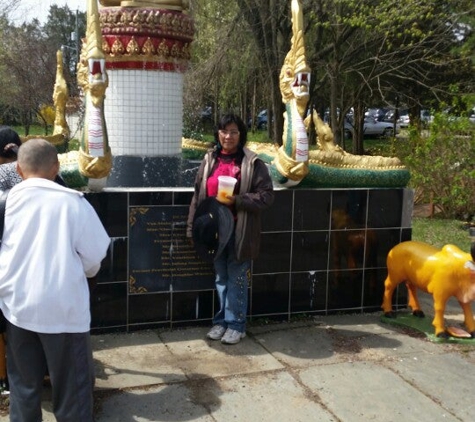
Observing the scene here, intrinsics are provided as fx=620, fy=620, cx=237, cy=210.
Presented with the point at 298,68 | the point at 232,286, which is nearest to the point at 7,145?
the point at 232,286

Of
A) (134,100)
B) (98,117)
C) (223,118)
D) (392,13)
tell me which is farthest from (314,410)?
(392,13)

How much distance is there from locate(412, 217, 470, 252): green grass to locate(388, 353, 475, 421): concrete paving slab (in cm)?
422

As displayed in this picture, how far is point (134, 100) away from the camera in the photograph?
19.9 feet

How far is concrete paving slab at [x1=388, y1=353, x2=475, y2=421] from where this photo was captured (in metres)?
3.71

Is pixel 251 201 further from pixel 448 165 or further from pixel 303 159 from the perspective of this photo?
pixel 448 165

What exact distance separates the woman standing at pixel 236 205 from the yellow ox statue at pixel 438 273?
4.15 ft

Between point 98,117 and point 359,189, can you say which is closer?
point 98,117

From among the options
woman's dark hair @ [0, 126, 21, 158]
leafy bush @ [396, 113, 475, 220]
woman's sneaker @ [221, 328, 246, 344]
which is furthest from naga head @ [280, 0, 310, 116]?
leafy bush @ [396, 113, 475, 220]

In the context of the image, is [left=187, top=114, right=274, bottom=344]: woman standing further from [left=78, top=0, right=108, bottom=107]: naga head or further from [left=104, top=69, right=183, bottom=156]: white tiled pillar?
[left=104, top=69, right=183, bottom=156]: white tiled pillar

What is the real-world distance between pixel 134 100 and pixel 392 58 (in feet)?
42.4

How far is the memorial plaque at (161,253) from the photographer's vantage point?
15.3 feet

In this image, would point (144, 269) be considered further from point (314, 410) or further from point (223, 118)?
point (314, 410)

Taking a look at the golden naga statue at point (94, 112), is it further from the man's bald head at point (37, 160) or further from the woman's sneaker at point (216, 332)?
the man's bald head at point (37, 160)

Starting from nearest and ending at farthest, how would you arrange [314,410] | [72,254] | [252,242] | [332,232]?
[72,254], [314,410], [252,242], [332,232]
